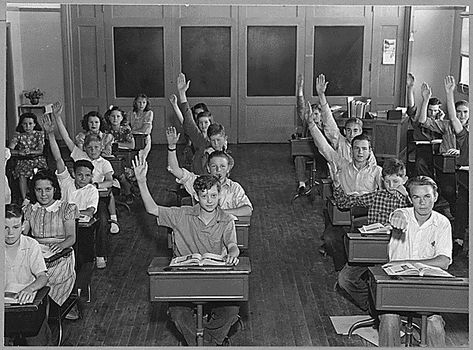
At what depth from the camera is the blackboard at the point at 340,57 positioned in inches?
452

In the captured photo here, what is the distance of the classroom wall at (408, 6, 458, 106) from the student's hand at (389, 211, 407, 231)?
6927mm

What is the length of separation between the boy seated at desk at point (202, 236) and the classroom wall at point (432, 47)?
7204mm

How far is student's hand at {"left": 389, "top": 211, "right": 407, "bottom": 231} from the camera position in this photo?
382 centimetres

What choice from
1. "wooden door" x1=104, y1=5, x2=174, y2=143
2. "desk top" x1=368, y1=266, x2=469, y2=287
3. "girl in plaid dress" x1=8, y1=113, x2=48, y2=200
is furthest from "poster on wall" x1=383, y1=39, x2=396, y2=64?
"desk top" x1=368, y1=266, x2=469, y2=287

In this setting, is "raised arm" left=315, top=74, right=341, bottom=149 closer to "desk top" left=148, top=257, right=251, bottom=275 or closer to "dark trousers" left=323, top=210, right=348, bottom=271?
"dark trousers" left=323, top=210, right=348, bottom=271

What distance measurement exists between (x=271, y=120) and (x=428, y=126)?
14.3ft

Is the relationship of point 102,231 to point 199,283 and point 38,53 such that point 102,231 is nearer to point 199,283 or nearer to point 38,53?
point 199,283

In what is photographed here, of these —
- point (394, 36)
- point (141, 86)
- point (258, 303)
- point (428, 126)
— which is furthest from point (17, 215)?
point (394, 36)

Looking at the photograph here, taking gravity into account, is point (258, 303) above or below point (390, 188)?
below

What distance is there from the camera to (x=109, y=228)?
6551mm

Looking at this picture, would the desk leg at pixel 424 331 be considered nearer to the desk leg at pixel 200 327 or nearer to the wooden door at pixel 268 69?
the desk leg at pixel 200 327

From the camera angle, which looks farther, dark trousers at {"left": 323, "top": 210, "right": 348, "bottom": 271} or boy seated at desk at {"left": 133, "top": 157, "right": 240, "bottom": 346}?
dark trousers at {"left": 323, "top": 210, "right": 348, "bottom": 271}

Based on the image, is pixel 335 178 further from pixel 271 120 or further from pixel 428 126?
pixel 271 120

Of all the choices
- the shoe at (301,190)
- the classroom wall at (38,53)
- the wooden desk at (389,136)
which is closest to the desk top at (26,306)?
the shoe at (301,190)
